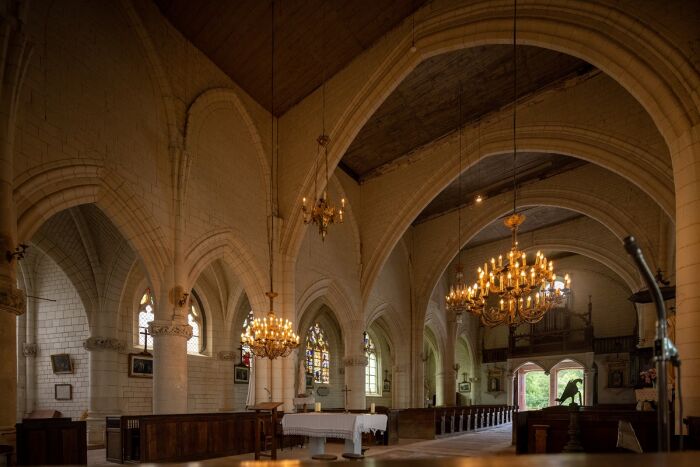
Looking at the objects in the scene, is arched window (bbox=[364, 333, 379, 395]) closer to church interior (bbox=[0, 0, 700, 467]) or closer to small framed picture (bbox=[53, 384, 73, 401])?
church interior (bbox=[0, 0, 700, 467])

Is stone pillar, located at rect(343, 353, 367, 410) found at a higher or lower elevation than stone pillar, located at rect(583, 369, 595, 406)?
higher

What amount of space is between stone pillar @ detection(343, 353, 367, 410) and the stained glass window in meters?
4.60

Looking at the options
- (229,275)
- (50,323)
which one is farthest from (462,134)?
(50,323)

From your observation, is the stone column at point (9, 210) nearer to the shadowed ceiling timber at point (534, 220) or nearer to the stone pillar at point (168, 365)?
the stone pillar at point (168, 365)

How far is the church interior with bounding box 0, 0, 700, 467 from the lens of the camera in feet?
26.3

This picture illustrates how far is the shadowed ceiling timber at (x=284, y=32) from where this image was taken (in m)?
10.9

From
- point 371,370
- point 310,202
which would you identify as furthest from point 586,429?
point 371,370

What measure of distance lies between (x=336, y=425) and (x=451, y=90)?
8.97 m

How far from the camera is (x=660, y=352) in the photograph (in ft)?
7.75

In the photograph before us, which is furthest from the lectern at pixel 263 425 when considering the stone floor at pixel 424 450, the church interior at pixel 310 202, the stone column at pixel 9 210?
the stone column at pixel 9 210

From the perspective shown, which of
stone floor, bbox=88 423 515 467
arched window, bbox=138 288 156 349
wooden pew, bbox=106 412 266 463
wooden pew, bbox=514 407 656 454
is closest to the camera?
wooden pew, bbox=514 407 656 454

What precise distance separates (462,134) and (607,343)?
12639mm

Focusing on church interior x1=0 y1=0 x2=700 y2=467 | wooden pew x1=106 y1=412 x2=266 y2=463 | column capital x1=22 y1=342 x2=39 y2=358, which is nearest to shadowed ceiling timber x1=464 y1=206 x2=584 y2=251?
church interior x1=0 y1=0 x2=700 y2=467

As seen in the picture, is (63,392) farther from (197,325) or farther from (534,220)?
(534,220)
